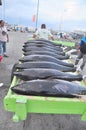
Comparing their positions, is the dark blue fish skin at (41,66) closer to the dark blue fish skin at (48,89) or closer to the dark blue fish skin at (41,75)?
the dark blue fish skin at (41,75)

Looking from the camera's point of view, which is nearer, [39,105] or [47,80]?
[39,105]

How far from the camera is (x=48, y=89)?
3.42 metres

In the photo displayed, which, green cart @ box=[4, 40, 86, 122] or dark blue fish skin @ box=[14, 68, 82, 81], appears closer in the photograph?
green cart @ box=[4, 40, 86, 122]

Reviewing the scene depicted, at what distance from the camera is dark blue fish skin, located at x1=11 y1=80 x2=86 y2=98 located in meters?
3.39

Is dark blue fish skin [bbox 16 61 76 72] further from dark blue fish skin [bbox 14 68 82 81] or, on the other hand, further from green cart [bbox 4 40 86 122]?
green cart [bbox 4 40 86 122]

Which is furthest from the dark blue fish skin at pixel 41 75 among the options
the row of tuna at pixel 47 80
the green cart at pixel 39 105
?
the green cart at pixel 39 105

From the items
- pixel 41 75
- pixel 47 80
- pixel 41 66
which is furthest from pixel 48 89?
pixel 41 66

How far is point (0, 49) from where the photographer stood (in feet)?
38.1

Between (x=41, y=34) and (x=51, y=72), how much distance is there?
614cm

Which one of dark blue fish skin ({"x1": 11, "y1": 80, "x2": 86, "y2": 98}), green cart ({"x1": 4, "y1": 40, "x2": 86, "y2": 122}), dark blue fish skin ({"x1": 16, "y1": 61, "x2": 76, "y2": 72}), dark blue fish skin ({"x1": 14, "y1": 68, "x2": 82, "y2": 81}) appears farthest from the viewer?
dark blue fish skin ({"x1": 16, "y1": 61, "x2": 76, "y2": 72})

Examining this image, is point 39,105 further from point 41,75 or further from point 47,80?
point 41,75

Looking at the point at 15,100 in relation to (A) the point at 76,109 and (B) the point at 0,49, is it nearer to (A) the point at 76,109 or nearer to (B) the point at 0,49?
(A) the point at 76,109

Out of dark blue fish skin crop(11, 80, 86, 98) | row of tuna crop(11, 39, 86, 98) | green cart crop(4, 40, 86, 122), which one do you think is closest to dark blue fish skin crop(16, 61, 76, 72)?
row of tuna crop(11, 39, 86, 98)

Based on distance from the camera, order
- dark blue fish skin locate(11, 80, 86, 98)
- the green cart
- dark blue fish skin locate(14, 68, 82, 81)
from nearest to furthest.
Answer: the green cart
dark blue fish skin locate(11, 80, 86, 98)
dark blue fish skin locate(14, 68, 82, 81)
